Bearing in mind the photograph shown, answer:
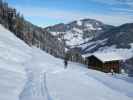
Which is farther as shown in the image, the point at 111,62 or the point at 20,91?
the point at 111,62

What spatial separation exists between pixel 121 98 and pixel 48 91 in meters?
6.54

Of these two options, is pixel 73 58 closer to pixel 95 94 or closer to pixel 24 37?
pixel 24 37

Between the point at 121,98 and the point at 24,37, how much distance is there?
107 meters

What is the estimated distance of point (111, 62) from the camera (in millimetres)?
82875

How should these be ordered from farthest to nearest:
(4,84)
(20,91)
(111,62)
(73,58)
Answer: (73,58), (111,62), (4,84), (20,91)

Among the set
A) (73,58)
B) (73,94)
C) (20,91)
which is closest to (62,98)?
(73,94)

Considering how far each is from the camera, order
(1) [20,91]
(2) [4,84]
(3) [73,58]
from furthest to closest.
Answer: (3) [73,58]
(2) [4,84]
(1) [20,91]

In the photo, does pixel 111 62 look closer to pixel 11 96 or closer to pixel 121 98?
pixel 121 98

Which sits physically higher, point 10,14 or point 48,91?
point 10,14

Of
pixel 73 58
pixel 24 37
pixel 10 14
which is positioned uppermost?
pixel 10 14

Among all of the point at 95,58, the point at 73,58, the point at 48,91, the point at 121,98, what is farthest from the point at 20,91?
the point at 73,58

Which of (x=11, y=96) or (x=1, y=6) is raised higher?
(x=1, y=6)

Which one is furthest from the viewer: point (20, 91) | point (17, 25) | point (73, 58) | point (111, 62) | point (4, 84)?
point (73, 58)

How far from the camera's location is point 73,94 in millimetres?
25359
